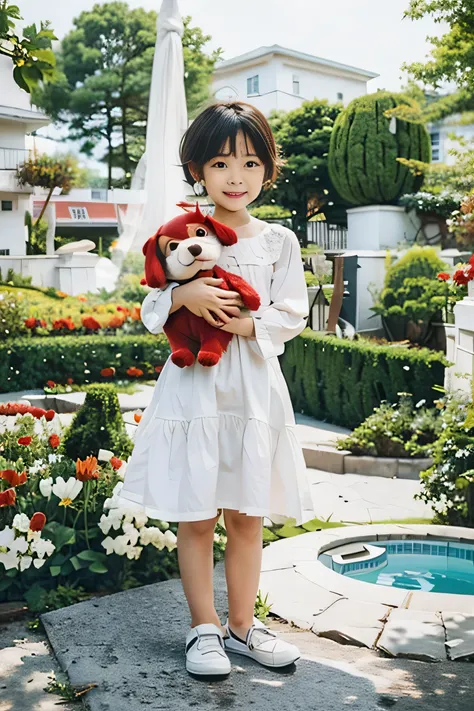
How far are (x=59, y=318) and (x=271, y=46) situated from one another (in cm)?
1067

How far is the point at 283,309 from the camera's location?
7.71ft

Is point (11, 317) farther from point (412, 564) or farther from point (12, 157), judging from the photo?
point (12, 157)

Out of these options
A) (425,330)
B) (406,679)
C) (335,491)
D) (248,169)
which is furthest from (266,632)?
(425,330)

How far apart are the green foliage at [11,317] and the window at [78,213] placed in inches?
422

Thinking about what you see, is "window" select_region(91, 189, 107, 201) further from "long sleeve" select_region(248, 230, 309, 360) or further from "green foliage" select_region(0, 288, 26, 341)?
"long sleeve" select_region(248, 230, 309, 360)

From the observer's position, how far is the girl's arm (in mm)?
2264

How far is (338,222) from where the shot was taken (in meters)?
15.3

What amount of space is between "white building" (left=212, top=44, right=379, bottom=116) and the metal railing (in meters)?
3.33

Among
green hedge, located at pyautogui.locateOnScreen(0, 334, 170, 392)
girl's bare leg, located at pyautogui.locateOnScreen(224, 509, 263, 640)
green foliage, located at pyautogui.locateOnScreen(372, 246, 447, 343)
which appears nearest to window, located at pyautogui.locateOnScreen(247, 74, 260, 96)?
green foliage, located at pyautogui.locateOnScreen(372, 246, 447, 343)

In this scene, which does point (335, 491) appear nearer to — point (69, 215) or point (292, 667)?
point (292, 667)

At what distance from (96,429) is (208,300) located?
66.1 inches

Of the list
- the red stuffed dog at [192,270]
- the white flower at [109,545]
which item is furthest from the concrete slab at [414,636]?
the red stuffed dog at [192,270]

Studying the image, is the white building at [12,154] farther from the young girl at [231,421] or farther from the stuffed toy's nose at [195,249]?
the stuffed toy's nose at [195,249]

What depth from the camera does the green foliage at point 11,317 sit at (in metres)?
9.41
